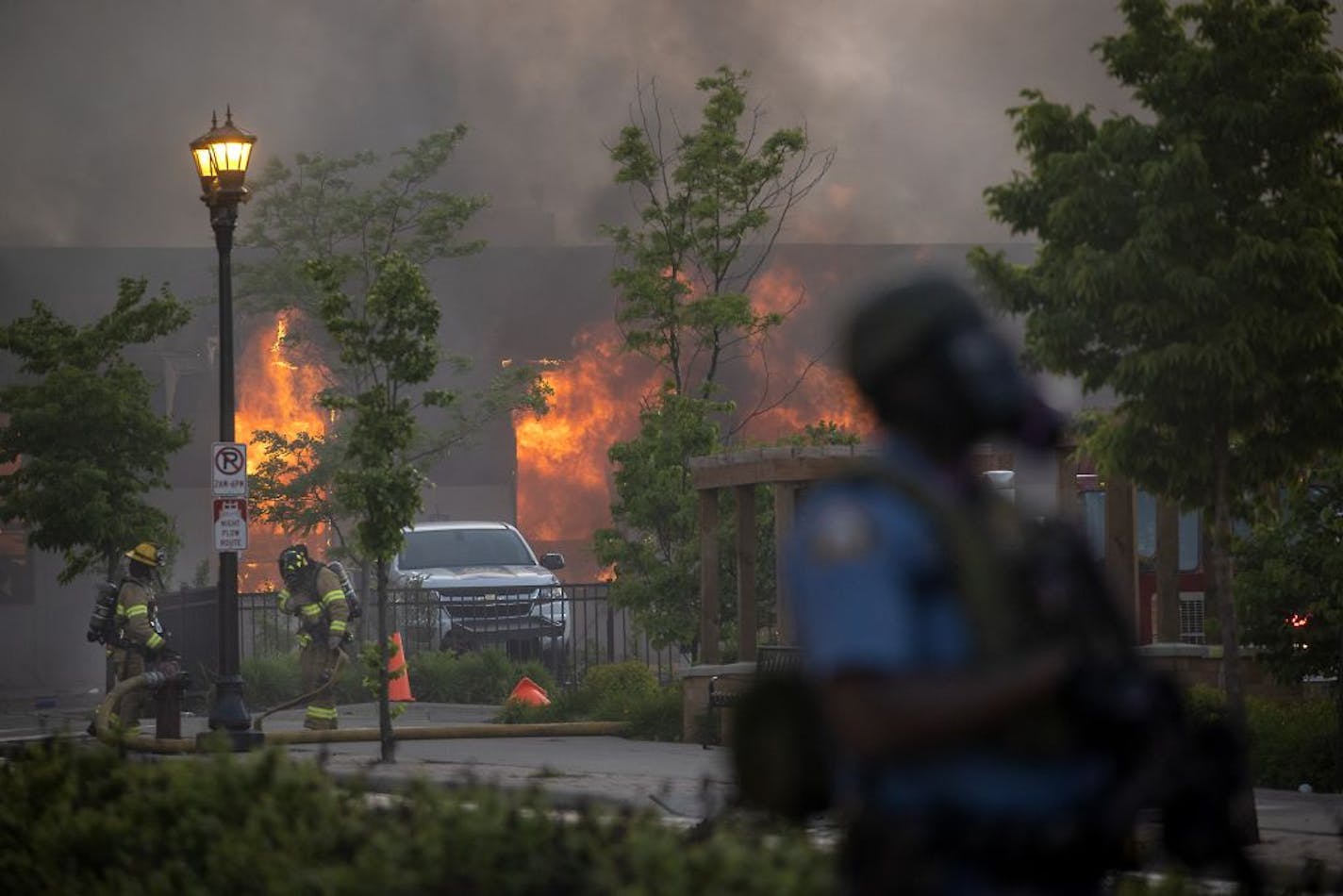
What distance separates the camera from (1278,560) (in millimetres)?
14258

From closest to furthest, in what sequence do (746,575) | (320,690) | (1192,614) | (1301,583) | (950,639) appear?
(950,639) < (1301,583) < (746,575) < (320,690) < (1192,614)

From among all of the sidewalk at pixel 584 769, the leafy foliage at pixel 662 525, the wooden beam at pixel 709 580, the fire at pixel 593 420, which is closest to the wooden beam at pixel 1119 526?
the sidewalk at pixel 584 769

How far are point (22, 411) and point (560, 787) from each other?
10.6m

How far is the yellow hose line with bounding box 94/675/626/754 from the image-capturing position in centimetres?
1739

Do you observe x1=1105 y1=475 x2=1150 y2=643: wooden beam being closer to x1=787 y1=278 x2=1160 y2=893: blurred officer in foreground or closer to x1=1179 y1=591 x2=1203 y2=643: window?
x1=1179 y1=591 x2=1203 y2=643: window

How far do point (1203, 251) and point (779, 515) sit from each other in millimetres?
6314

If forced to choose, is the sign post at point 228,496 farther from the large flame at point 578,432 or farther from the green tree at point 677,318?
the large flame at point 578,432

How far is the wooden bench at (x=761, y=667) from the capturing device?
16234 mm

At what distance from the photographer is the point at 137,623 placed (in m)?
19.2

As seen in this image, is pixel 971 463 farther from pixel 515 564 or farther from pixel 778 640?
pixel 515 564

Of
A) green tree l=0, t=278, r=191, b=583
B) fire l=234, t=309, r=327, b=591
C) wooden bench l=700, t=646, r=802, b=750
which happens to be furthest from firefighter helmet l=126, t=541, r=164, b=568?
fire l=234, t=309, r=327, b=591

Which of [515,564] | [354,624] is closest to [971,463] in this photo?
[515,564]

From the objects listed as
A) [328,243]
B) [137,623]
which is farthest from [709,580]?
[328,243]

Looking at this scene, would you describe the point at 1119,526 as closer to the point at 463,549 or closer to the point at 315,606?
the point at 315,606
